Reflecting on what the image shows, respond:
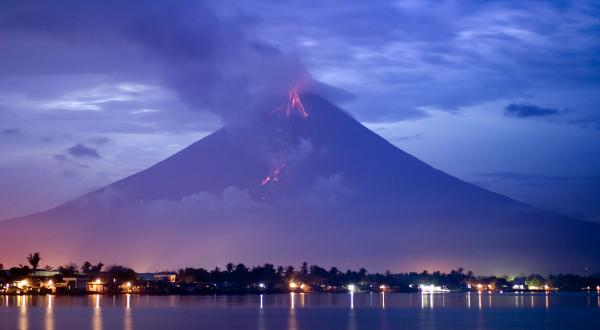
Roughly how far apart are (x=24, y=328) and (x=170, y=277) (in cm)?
12844

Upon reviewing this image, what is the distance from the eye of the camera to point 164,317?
6525 cm

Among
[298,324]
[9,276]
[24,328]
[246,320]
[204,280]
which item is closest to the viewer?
[24,328]

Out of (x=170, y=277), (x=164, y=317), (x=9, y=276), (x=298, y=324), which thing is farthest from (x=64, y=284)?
(x=298, y=324)

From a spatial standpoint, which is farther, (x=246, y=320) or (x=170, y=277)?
(x=170, y=277)

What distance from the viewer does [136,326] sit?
54.4m

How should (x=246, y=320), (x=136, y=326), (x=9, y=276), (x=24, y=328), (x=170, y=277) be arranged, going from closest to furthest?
1. (x=24, y=328)
2. (x=136, y=326)
3. (x=246, y=320)
4. (x=9, y=276)
5. (x=170, y=277)

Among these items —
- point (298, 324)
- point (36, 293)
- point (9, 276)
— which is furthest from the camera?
point (9, 276)

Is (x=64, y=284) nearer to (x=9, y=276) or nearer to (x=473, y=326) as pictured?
(x=9, y=276)

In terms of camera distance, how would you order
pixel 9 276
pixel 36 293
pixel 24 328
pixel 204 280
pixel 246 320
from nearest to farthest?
pixel 24 328 → pixel 246 320 → pixel 36 293 → pixel 9 276 → pixel 204 280

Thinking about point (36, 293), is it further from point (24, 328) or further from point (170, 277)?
point (24, 328)

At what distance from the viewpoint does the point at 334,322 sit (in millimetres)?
61688

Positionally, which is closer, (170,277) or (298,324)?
(298,324)

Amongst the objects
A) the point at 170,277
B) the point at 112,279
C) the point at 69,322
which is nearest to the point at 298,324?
the point at 69,322

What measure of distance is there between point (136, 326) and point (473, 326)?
21.1 m
